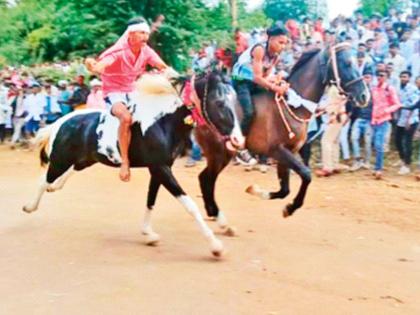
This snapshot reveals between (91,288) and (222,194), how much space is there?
5.74 m

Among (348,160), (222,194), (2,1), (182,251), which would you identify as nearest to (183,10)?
(348,160)

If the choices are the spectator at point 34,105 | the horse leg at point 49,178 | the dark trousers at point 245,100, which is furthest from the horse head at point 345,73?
the spectator at point 34,105

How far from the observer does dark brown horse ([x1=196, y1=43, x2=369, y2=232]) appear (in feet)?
28.7

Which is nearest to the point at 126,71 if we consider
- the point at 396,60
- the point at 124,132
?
the point at 124,132

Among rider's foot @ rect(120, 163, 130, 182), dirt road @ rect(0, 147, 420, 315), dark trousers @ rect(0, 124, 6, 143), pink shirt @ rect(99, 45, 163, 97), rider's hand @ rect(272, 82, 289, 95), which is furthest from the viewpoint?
dark trousers @ rect(0, 124, 6, 143)

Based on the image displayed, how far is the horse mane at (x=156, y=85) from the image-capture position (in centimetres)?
779

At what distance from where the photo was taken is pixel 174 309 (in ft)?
18.7

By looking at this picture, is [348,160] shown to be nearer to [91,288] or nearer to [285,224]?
[285,224]

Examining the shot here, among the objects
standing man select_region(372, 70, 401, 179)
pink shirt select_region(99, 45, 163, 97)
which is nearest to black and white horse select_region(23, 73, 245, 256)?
pink shirt select_region(99, 45, 163, 97)

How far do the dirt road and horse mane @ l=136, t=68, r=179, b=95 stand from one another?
1723 millimetres

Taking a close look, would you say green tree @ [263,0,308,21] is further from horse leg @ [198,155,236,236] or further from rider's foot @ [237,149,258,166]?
horse leg @ [198,155,236,236]

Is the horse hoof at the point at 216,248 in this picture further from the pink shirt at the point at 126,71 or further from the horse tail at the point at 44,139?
the horse tail at the point at 44,139

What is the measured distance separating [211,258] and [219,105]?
5.18ft

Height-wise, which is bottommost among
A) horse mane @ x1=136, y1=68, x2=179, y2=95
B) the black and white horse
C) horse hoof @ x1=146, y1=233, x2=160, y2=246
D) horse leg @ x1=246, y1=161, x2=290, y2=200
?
horse hoof @ x1=146, y1=233, x2=160, y2=246
